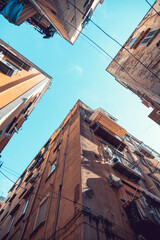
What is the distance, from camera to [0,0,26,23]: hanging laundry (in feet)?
26.5

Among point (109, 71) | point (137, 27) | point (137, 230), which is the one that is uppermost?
point (137, 27)

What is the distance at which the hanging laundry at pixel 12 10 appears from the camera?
318 inches

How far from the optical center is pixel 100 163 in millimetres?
8938

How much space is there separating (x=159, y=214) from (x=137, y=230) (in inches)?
58.2

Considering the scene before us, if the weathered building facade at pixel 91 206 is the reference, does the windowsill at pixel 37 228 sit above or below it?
below

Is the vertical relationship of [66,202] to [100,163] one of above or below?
below

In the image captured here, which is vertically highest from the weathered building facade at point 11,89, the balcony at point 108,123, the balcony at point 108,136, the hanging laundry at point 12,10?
the hanging laundry at point 12,10

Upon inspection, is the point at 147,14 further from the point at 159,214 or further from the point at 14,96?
the point at 159,214

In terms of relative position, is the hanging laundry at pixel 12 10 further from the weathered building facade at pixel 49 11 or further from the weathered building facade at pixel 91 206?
the weathered building facade at pixel 91 206

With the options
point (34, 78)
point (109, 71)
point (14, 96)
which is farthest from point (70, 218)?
point (34, 78)

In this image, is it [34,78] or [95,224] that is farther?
[34,78]

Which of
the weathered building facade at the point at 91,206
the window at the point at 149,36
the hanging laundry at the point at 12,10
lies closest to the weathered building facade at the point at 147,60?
the window at the point at 149,36

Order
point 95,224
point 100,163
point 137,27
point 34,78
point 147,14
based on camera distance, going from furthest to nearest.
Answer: point 34,78
point 137,27
point 147,14
point 100,163
point 95,224

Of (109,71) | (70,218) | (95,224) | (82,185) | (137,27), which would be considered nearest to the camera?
(95,224)
